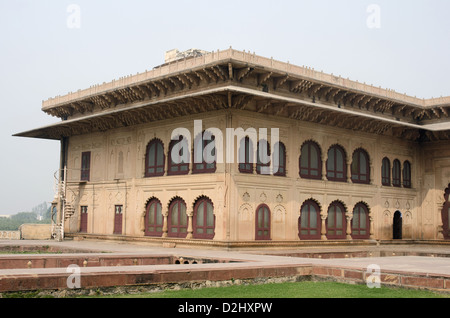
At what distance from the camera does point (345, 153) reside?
953 inches

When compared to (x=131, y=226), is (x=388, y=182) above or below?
above

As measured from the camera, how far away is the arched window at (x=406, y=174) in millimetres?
27289

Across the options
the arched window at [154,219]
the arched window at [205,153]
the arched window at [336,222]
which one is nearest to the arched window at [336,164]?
the arched window at [336,222]

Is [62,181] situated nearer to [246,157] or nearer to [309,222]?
[246,157]

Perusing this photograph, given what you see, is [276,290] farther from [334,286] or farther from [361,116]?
[361,116]

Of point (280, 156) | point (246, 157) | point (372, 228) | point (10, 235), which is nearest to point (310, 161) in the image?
point (280, 156)

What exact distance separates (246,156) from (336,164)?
5.31 m

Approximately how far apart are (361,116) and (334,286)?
13.8 meters

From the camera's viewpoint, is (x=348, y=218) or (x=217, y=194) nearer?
(x=217, y=194)

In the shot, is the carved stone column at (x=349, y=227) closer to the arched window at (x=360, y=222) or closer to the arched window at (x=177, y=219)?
the arched window at (x=360, y=222)

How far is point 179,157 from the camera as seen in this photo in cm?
2172

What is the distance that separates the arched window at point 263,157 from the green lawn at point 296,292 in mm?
10348

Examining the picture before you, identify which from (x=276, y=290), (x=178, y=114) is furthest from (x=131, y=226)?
(x=276, y=290)
